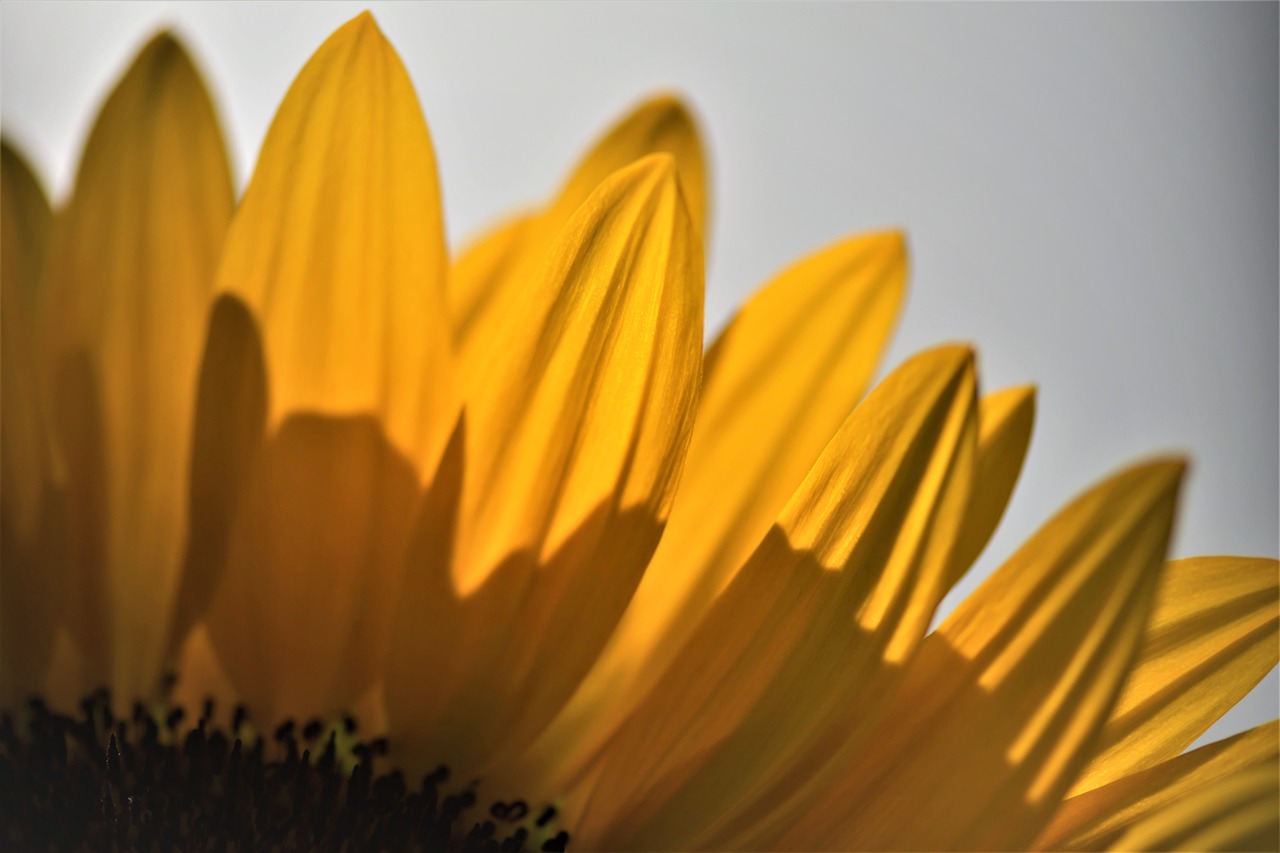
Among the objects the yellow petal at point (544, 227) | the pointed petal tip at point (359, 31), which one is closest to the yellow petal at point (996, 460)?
the yellow petal at point (544, 227)

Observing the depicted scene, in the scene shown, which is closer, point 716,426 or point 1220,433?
point 716,426

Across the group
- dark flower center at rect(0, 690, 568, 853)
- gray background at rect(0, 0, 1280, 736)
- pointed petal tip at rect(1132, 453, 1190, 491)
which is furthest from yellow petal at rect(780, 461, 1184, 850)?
gray background at rect(0, 0, 1280, 736)

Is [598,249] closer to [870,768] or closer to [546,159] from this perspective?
[870,768]

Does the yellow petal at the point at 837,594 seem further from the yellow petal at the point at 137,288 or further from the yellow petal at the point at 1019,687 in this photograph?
the yellow petal at the point at 137,288

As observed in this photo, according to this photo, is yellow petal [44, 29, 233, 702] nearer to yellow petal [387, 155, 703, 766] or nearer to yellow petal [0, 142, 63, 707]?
yellow petal [0, 142, 63, 707]

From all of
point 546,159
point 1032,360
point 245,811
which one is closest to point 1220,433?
point 1032,360

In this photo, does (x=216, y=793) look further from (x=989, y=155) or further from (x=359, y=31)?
(x=989, y=155)

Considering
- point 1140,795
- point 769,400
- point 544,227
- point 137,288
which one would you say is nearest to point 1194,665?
point 1140,795
